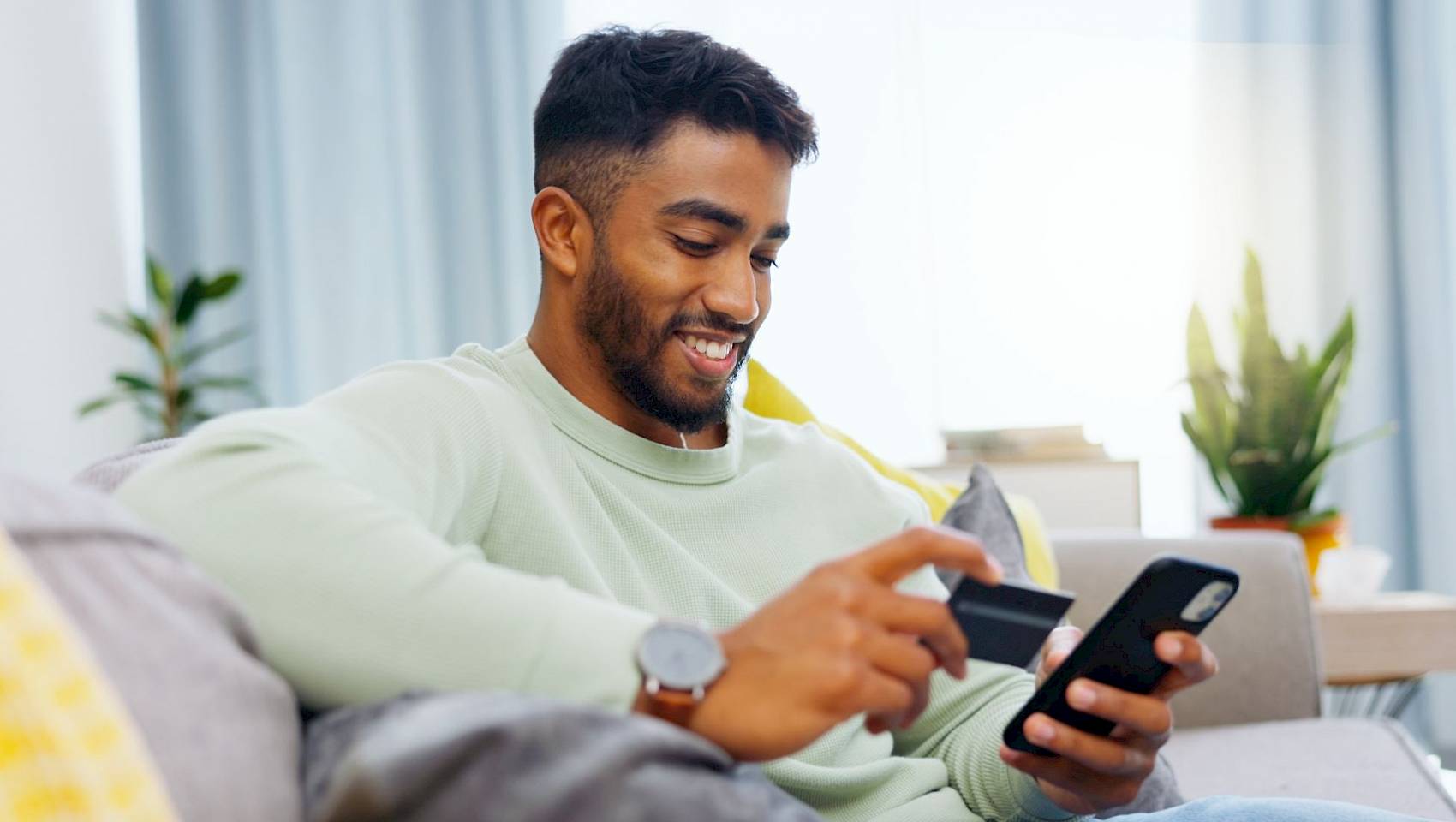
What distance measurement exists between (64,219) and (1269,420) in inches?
99.8

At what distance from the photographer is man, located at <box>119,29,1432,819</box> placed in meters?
0.64

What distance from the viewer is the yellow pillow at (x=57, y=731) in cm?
41

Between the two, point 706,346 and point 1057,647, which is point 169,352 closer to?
point 706,346

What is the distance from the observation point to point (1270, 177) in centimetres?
353

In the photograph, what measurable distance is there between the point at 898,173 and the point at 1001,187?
0.29 metres

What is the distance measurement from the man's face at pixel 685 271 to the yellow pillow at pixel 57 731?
0.73 metres

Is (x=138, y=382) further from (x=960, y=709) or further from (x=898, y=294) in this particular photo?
(x=960, y=709)

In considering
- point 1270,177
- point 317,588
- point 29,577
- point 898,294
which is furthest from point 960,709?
point 1270,177

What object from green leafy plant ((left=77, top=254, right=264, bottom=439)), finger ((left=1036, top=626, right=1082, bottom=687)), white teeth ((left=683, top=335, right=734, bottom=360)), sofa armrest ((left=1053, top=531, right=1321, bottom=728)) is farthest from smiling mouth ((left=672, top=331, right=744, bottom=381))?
green leafy plant ((left=77, top=254, right=264, bottom=439))

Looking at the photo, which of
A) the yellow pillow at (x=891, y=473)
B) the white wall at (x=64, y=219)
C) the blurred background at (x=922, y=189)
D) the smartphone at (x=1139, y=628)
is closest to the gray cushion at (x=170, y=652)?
the smartphone at (x=1139, y=628)

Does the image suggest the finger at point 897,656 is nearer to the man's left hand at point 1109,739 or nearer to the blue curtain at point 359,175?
the man's left hand at point 1109,739

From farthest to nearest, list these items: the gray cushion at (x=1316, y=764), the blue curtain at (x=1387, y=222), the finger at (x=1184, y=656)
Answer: the blue curtain at (x=1387, y=222) → the gray cushion at (x=1316, y=764) → the finger at (x=1184, y=656)

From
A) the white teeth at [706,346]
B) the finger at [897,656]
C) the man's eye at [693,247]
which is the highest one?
the man's eye at [693,247]

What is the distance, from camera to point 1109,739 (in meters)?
0.93
